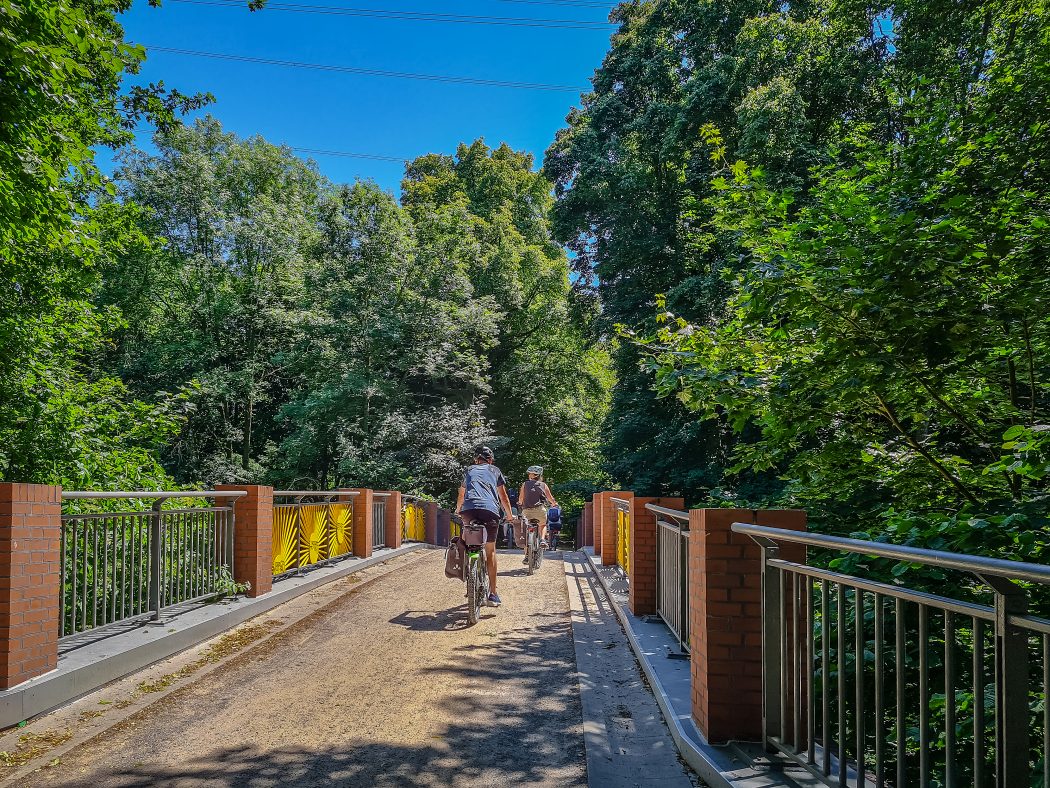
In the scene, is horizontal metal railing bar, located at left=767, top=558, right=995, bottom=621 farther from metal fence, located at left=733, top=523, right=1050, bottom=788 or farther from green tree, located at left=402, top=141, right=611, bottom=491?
green tree, located at left=402, top=141, right=611, bottom=491

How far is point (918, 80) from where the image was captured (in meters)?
7.43

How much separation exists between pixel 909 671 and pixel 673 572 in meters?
2.47

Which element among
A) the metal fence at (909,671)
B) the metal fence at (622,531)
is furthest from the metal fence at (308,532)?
the metal fence at (909,671)

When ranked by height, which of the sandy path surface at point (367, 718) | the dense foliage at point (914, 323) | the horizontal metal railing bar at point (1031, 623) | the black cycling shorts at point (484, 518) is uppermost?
the dense foliage at point (914, 323)

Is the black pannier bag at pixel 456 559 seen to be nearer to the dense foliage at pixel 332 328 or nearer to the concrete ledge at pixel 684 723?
the concrete ledge at pixel 684 723

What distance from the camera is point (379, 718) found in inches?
181

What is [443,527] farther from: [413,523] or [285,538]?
[285,538]

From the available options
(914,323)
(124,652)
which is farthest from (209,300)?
(914,323)

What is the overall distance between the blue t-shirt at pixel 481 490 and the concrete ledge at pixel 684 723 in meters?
1.84

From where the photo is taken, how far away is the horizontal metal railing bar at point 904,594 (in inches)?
80.6

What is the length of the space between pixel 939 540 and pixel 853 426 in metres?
3.64

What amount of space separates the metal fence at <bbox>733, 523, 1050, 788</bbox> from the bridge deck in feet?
2.78

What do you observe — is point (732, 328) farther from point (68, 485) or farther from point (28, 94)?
point (68, 485)

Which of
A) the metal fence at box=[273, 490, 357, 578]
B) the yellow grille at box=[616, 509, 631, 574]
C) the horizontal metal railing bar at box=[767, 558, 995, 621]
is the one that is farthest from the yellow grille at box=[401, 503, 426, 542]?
the horizontal metal railing bar at box=[767, 558, 995, 621]
